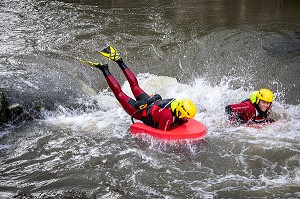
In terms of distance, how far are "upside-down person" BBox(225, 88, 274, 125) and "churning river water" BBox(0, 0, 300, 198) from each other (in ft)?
0.73

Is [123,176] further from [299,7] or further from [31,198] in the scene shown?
[299,7]

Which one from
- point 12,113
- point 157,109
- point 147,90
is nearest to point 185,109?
point 157,109

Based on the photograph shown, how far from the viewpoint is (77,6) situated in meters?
16.0

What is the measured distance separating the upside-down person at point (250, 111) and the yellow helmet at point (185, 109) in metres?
0.95

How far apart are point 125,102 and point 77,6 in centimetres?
908

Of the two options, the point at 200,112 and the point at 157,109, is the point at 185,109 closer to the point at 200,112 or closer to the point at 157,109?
the point at 157,109

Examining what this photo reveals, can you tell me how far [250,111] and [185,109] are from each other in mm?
1405

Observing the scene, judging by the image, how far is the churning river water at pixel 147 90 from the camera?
629 cm

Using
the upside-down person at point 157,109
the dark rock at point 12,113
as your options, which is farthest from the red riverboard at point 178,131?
the dark rock at point 12,113

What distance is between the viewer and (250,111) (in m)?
7.64

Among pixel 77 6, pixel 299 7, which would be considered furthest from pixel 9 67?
pixel 299 7

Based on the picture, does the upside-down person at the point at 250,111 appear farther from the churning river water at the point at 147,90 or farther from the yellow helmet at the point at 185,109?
the yellow helmet at the point at 185,109

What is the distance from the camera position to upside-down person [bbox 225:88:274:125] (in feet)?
24.9

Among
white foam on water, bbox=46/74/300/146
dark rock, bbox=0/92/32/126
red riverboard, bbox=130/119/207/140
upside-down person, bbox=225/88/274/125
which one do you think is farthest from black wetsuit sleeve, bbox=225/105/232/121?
dark rock, bbox=0/92/32/126
